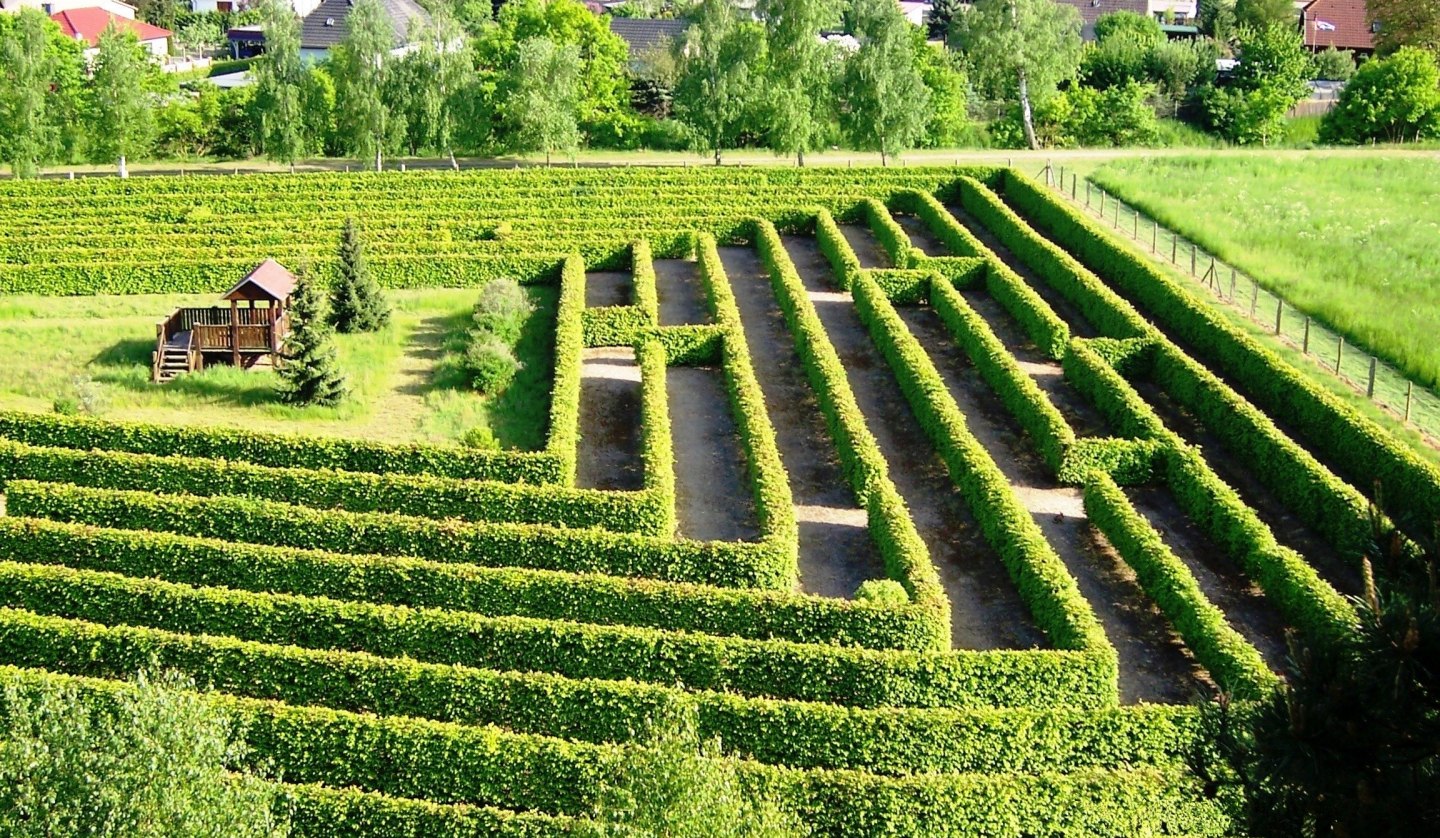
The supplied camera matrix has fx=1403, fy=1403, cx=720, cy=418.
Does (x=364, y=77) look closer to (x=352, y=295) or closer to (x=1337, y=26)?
(x=352, y=295)

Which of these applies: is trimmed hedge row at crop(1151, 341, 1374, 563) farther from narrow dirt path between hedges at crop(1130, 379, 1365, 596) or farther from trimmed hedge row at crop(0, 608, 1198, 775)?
trimmed hedge row at crop(0, 608, 1198, 775)

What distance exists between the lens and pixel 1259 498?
3522 centimetres

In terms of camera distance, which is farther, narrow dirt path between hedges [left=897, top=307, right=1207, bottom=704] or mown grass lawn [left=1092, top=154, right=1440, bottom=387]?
mown grass lawn [left=1092, top=154, right=1440, bottom=387]

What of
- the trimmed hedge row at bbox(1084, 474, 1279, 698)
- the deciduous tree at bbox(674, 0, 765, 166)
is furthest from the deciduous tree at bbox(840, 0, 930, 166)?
the trimmed hedge row at bbox(1084, 474, 1279, 698)

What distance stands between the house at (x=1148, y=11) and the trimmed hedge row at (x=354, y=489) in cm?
9405

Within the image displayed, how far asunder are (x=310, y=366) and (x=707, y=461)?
12.1 meters

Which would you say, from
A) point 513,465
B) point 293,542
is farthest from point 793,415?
point 293,542

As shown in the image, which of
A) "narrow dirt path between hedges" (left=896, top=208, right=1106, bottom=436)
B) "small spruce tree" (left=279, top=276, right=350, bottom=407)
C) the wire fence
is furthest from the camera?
"small spruce tree" (left=279, top=276, right=350, bottom=407)

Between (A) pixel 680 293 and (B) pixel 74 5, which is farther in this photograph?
(B) pixel 74 5

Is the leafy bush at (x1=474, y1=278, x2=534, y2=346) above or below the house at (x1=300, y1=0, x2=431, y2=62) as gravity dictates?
below

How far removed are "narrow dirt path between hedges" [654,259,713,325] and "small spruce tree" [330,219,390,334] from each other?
9.79m

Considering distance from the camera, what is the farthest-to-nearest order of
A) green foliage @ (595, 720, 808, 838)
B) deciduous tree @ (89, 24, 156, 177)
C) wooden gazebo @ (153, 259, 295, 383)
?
deciduous tree @ (89, 24, 156, 177), wooden gazebo @ (153, 259, 295, 383), green foliage @ (595, 720, 808, 838)

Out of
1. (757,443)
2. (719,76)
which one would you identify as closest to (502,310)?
(757,443)

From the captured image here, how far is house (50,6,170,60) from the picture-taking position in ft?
335
